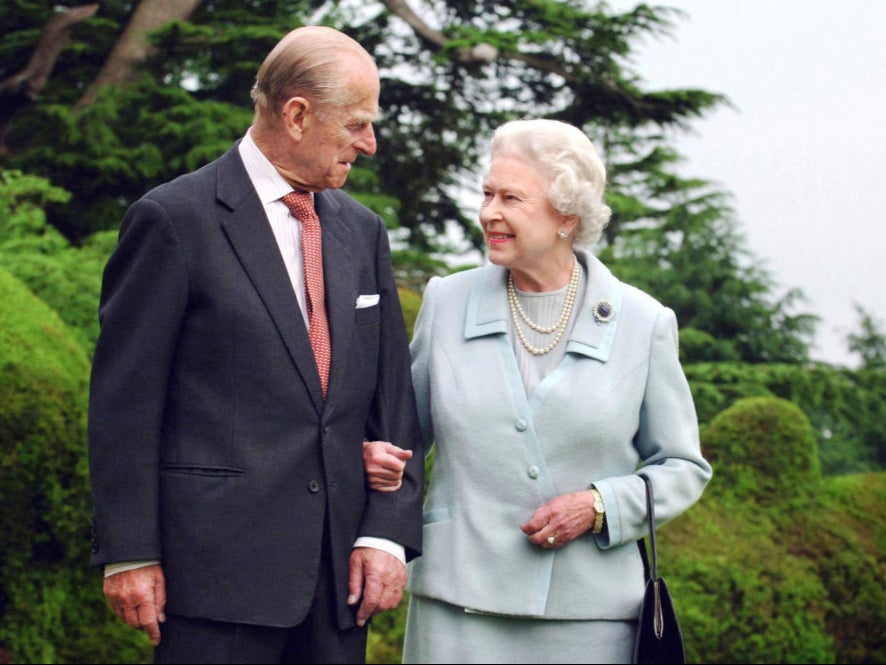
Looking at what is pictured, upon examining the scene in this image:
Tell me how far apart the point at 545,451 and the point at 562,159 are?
0.77 meters

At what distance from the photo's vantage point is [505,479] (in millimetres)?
Answer: 3068

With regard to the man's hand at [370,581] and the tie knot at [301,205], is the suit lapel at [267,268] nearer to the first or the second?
the tie knot at [301,205]

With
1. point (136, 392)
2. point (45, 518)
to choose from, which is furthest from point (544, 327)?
point (45, 518)

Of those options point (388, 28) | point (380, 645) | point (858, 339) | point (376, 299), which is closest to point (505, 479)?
point (376, 299)

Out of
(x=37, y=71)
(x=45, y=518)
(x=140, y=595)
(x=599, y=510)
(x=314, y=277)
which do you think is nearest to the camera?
(x=140, y=595)

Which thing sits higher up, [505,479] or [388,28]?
[505,479]

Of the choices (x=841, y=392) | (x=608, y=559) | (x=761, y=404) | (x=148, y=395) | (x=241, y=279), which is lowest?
(x=841, y=392)

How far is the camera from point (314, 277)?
290 centimetres

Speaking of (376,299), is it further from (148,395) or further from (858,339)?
(858,339)

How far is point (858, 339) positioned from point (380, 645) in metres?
5.46

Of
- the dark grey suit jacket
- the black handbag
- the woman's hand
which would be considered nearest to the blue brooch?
the woman's hand

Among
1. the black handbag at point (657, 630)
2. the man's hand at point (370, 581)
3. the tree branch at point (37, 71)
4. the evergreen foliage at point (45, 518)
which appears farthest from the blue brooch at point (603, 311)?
the tree branch at point (37, 71)

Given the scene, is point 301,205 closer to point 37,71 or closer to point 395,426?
point 395,426

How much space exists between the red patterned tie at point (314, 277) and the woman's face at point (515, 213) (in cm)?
45
